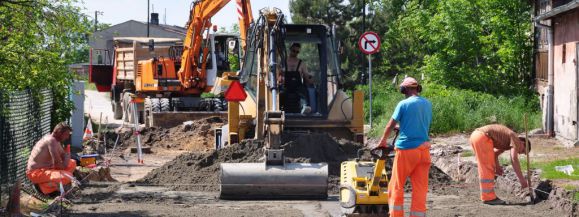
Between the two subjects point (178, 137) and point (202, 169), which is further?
point (178, 137)

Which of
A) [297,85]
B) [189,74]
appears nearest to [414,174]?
[297,85]

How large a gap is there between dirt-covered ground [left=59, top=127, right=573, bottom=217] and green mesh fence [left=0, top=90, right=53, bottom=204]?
3.72 feet

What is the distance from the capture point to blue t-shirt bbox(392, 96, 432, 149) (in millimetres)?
10789

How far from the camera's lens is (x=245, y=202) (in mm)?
14148

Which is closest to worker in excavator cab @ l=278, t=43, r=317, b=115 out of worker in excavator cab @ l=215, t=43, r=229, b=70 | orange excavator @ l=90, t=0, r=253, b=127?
A: orange excavator @ l=90, t=0, r=253, b=127

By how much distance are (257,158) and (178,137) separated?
1173cm

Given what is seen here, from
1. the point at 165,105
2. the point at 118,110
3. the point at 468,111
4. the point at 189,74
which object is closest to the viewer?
the point at 468,111

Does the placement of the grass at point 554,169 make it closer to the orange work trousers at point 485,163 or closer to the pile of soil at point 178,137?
the orange work trousers at point 485,163

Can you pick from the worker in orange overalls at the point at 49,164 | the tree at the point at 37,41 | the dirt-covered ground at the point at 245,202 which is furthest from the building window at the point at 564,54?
the worker in orange overalls at the point at 49,164

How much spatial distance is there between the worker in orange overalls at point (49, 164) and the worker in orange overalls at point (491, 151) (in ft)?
19.3

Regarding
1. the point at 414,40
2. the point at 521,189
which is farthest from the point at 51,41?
the point at 414,40

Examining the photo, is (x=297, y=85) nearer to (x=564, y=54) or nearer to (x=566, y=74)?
(x=566, y=74)

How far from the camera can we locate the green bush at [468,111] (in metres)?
27.1

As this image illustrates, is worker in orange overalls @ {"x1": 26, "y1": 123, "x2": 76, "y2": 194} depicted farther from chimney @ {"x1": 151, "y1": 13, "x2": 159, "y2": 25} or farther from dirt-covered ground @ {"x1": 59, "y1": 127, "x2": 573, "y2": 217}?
chimney @ {"x1": 151, "y1": 13, "x2": 159, "y2": 25}
